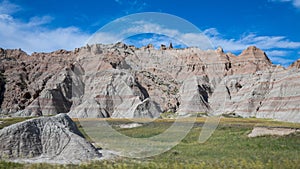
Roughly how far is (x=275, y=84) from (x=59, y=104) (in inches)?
3076

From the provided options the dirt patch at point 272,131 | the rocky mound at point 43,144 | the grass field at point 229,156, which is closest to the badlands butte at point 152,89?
the dirt patch at point 272,131

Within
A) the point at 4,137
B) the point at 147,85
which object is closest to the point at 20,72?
the point at 147,85

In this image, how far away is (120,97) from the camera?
117 metres

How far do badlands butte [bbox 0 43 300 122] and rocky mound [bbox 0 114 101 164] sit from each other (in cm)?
5830

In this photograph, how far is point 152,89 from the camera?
459ft

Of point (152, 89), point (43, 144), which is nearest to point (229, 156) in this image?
point (43, 144)

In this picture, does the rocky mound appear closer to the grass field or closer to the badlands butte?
the grass field

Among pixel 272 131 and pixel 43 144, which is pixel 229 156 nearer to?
pixel 43 144

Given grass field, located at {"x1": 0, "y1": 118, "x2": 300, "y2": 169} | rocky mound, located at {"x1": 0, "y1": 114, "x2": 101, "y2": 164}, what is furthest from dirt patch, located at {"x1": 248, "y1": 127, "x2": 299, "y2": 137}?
rocky mound, located at {"x1": 0, "y1": 114, "x2": 101, "y2": 164}

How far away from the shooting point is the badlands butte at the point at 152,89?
95.8m

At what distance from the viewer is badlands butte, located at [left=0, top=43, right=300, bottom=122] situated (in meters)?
95.8

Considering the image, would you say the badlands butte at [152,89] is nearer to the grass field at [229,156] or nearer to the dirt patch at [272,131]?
the dirt patch at [272,131]

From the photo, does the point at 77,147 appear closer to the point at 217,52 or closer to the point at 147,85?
the point at 147,85

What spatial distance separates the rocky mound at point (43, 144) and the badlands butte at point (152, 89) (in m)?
58.3
